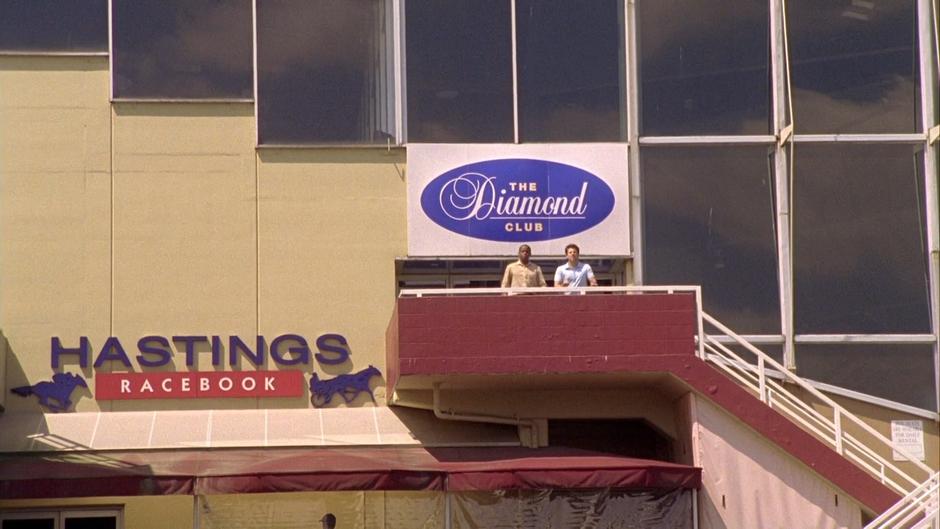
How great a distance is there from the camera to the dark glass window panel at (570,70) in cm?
2547

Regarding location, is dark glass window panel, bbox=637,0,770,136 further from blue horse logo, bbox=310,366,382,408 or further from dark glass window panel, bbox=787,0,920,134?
blue horse logo, bbox=310,366,382,408

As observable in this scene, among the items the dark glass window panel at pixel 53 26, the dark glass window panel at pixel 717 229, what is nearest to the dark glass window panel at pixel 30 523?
the dark glass window panel at pixel 53 26

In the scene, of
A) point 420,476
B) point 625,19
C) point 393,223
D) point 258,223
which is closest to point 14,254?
point 258,223

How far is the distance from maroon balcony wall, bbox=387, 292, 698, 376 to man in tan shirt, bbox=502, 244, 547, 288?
→ 44.0 inches

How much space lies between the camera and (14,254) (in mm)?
24469

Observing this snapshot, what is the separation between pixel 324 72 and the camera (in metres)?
25.4

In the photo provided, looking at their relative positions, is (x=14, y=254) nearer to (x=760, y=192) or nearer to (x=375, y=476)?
(x=375, y=476)

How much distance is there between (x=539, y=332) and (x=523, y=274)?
1.50 meters

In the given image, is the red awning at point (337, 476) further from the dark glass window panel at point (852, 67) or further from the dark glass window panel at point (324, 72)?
the dark glass window panel at point (852, 67)

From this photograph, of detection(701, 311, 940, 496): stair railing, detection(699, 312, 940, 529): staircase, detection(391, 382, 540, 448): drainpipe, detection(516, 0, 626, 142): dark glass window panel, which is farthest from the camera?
detection(516, 0, 626, 142): dark glass window panel

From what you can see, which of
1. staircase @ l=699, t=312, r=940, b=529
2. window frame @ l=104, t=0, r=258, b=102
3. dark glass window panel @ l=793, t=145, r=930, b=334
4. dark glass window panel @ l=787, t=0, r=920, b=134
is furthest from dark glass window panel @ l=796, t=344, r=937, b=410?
window frame @ l=104, t=0, r=258, b=102

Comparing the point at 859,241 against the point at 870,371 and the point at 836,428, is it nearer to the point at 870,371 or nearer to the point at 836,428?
the point at 870,371

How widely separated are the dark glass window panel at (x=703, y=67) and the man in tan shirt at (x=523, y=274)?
351cm

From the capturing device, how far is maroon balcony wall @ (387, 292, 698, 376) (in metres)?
21.8
